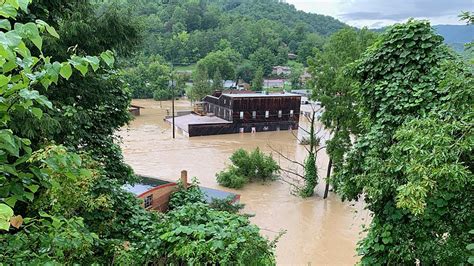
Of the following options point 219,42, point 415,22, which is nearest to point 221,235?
point 415,22

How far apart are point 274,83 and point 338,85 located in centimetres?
4723

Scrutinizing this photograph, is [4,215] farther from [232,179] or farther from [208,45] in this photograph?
[208,45]

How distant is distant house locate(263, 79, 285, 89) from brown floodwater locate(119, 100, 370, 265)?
96.3 feet

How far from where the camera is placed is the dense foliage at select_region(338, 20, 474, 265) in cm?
380

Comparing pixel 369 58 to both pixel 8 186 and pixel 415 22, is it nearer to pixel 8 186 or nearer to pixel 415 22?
pixel 415 22

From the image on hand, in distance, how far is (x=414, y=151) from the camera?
3.96 meters

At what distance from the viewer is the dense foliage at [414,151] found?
3799mm

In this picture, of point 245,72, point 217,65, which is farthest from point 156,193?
point 245,72

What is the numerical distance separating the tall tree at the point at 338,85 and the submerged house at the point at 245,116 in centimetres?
1472

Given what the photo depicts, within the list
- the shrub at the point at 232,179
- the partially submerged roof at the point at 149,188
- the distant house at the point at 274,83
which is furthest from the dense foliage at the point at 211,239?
the distant house at the point at 274,83

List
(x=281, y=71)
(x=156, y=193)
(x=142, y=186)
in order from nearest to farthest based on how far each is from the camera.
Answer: (x=156, y=193) < (x=142, y=186) < (x=281, y=71)

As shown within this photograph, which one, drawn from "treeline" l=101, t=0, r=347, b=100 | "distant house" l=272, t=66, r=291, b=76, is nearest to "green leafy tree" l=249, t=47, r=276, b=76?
"treeline" l=101, t=0, r=347, b=100

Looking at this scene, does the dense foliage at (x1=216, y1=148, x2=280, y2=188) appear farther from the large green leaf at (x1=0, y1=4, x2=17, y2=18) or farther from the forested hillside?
the forested hillside

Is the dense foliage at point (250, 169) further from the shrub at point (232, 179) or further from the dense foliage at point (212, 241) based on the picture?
the dense foliage at point (212, 241)
